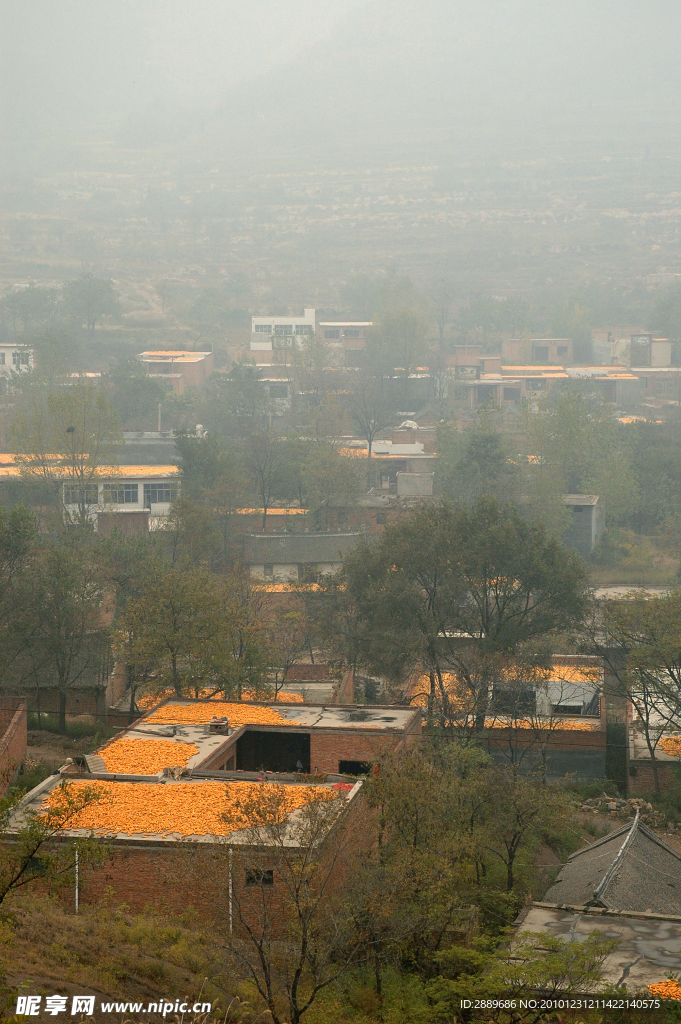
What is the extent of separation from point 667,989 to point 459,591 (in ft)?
Result: 64.8

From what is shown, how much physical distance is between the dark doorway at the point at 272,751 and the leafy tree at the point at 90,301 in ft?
262

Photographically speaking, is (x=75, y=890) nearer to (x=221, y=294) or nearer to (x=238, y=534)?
(x=238, y=534)

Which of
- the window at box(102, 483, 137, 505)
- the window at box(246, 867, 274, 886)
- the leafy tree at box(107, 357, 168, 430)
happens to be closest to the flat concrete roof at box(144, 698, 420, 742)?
the window at box(246, 867, 274, 886)

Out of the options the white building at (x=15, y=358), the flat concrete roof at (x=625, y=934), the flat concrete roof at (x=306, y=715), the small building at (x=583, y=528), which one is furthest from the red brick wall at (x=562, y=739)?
the white building at (x=15, y=358)

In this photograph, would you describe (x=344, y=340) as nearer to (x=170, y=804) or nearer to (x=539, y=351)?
(x=539, y=351)

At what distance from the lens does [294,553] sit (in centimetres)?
4600

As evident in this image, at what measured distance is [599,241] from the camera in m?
160

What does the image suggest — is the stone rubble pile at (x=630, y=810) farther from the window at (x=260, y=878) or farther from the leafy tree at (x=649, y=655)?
the window at (x=260, y=878)

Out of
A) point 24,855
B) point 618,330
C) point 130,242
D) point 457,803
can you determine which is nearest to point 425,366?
point 618,330

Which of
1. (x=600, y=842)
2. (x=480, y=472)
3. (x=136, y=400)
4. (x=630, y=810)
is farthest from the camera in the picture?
(x=136, y=400)

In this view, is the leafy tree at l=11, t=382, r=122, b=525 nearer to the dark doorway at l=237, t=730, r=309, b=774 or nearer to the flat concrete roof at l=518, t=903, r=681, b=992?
the dark doorway at l=237, t=730, r=309, b=774

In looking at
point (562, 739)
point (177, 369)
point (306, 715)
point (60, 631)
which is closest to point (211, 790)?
point (306, 715)

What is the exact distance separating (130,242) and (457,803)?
511ft
